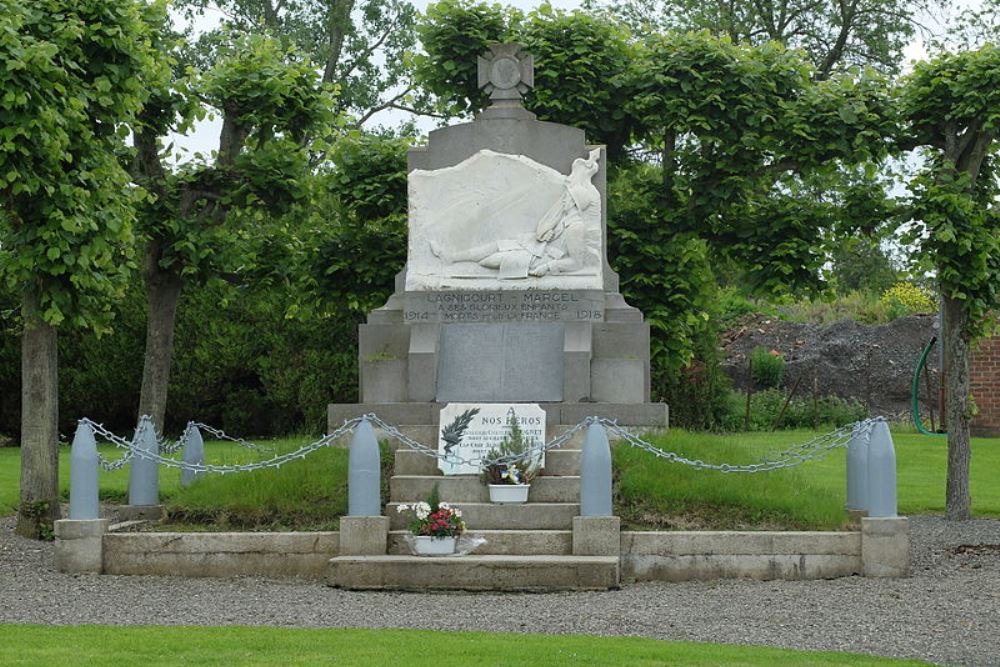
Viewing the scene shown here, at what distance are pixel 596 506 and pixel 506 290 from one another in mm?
3711

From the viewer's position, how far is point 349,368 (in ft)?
88.8

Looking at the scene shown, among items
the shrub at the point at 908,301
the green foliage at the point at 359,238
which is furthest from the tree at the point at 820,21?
the green foliage at the point at 359,238

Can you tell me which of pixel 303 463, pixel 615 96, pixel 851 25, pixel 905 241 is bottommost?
pixel 303 463

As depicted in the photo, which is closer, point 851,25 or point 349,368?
point 349,368

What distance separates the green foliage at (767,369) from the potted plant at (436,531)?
19432mm

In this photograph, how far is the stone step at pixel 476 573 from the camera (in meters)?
11.5

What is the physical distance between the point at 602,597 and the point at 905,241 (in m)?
7.69

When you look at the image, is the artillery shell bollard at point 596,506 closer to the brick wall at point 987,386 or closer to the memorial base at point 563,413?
the memorial base at point 563,413

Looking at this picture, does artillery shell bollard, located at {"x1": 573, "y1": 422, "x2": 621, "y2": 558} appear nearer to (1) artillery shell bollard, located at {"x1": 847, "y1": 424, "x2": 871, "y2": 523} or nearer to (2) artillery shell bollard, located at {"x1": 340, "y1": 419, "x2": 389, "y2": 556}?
(2) artillery shell bollard, located at {"x1": 340, "y1": 419, "x2": 389, "y2": 556}

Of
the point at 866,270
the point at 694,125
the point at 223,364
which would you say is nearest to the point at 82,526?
the point at 694,125

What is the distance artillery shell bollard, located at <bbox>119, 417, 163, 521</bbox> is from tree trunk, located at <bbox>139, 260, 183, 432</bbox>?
275cm

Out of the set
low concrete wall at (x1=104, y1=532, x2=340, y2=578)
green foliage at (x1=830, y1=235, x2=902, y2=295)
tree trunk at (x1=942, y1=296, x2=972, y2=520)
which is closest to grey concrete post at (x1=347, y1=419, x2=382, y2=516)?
low concrete wall at (x1=104, y1=532, x2=340, y2=578)

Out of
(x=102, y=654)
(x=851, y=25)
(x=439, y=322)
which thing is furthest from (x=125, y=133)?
(x=851, y=25)

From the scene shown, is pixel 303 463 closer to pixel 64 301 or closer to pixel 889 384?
pixel 64 301
